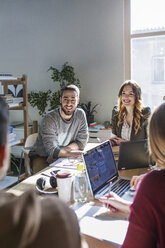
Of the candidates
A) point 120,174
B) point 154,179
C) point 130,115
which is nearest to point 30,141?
point 130,115

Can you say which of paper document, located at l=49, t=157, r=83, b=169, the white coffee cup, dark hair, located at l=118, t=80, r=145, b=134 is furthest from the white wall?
Result: the white coffee cup

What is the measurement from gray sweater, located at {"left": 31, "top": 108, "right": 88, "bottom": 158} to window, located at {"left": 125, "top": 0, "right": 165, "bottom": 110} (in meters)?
1.78

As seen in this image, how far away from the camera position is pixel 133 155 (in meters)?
2.00

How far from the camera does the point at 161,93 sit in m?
4.25

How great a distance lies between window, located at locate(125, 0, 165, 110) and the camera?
4086 millimetres

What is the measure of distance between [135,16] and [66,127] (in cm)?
241

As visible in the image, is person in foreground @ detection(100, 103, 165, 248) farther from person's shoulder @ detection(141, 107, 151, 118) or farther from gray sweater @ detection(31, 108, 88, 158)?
person's shoulder @ detection(141, 107, 151, 118)

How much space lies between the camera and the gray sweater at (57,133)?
8.70ft

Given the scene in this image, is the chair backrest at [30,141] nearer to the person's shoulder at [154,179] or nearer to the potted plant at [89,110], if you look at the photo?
the potted plant at [89,110]

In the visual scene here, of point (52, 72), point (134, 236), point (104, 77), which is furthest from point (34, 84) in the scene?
point (134, 236)

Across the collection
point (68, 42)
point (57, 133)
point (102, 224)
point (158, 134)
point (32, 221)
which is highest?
point (68, 42)

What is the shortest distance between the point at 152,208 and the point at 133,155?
3.75 feet

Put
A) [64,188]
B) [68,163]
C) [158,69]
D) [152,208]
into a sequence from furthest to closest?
[158,69]
[68,163]
[64,188]
[152,208]

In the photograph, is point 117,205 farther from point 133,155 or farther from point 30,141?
point 30,141
